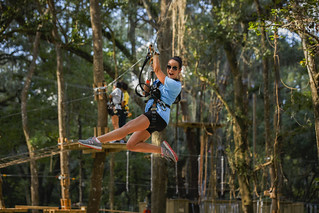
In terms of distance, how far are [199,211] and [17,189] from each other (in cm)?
1186

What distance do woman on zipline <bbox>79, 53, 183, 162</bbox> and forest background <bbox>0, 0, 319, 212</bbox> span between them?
130 inches

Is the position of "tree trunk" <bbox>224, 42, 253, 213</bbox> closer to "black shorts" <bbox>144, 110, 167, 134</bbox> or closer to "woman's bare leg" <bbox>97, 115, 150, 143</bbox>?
"black shorts" <bbox>144, 110, 167, 134</bbox>

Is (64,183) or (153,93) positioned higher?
(153,93)

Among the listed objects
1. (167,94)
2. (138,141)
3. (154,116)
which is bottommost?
(138,141)

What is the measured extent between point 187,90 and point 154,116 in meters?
14.3

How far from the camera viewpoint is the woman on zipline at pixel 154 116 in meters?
5.14

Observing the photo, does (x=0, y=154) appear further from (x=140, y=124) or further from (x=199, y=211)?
(x=140, y=124)

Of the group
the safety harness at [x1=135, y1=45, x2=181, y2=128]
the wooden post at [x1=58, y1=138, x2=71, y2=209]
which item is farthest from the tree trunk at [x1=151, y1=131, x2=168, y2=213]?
the safety harness at [x1=135, y1=45, x2=181, y2=128]

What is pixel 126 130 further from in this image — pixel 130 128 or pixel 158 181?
pixel 158 181

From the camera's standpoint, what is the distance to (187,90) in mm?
19438

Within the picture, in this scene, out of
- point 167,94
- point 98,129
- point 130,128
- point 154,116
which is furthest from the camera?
point 98,129

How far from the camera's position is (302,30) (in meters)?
7.84

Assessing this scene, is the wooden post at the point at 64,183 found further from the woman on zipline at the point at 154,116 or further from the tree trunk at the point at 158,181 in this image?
the woman on zipline at the point at 154,116

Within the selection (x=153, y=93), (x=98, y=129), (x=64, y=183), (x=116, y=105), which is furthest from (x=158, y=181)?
(x=153, y=93)
